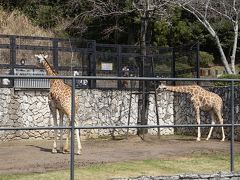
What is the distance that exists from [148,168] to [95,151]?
1607mm

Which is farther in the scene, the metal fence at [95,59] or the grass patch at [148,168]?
the metal fence at [95,59]

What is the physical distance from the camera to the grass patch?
8269 millimetres

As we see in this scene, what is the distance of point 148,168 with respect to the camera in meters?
9.10

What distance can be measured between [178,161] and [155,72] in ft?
21.2

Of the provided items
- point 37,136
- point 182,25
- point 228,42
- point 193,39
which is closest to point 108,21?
point 182,25

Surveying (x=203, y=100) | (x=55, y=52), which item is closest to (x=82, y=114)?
(x=203, y=100)

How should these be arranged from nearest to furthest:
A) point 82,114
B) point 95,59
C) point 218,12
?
point 82,114, point 95,59, point 218,12

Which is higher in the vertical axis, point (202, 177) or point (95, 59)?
point (95, 59)

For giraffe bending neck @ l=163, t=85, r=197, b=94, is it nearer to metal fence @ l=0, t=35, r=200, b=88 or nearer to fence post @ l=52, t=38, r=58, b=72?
metal fence @ l=0, t=35, r=200, b=88

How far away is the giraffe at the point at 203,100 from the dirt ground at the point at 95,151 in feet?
3.72

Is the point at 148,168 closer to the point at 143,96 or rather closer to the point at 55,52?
the point at 143,96

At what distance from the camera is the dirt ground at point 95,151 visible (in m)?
9.02

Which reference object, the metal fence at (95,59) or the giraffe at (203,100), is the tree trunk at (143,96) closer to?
the metal fence at (95,59)

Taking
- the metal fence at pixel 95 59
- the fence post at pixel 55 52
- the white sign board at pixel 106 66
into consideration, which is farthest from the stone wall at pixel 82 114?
the white sign board at pixel 106 66
